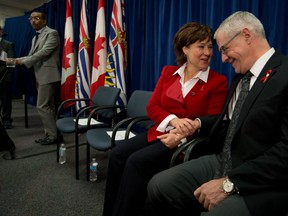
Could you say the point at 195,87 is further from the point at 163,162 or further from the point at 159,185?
the point at 159,185

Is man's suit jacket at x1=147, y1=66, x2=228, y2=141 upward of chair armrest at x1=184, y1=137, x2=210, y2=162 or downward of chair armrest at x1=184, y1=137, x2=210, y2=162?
upward

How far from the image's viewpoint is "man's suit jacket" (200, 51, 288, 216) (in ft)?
2.86

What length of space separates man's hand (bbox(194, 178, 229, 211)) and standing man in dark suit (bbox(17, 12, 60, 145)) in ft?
8.60

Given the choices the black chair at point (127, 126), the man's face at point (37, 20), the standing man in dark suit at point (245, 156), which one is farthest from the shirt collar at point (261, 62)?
the man's face at point (37, 20)

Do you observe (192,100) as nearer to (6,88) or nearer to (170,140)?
(170,140)

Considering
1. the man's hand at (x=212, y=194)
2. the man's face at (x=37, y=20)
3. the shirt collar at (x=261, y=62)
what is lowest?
the man's hand at (x=212, y=194)

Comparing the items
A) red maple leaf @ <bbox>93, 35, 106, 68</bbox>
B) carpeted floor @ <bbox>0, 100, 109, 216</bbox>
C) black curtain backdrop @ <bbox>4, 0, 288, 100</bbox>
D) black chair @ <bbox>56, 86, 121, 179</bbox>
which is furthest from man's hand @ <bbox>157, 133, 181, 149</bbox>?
red maple leaf @ <bbox>93, 35, 106, 68</bbox>

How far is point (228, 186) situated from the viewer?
953 millimetres

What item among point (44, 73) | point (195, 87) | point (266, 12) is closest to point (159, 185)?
point (195, 87)

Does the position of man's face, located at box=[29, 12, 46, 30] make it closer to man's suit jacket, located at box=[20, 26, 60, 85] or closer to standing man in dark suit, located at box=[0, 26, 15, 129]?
man's suit jacket, located at box=[20, 26, 60, 85]

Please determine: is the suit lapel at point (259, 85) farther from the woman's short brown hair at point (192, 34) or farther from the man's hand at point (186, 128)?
the woman's short brown hair at point (192, 34)

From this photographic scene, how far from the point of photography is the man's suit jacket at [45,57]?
9.90 ft

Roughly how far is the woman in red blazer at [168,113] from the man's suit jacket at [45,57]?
1.95 meters

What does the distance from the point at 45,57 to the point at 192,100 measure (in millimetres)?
2334
